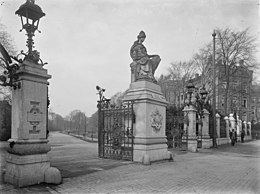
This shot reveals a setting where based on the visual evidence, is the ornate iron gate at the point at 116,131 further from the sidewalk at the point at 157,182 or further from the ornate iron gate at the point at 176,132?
the ornate iron gate at the point at 176,132

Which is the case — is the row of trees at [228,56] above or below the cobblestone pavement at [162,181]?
above

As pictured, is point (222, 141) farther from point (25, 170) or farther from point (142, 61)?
point (25, 170)

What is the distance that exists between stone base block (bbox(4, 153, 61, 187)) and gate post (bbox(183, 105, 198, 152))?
39.8ft

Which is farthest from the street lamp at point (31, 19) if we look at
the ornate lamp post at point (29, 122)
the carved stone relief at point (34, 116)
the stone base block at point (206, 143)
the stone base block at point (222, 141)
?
the stone base block at point (222, 141)

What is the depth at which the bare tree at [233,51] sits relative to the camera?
27.6 metres

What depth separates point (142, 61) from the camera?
37.7 feet

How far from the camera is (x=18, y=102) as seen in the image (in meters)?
6.66

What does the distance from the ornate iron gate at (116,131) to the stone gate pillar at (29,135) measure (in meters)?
4.73

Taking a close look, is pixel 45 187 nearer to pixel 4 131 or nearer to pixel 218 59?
pixel 4 131

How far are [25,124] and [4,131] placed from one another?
15634 millimetres

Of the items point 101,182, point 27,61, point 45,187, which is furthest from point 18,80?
point 101,182

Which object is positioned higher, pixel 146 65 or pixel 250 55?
pixel 250 55

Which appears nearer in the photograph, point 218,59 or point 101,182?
point 101,182

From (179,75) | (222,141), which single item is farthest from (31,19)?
(179,75)
